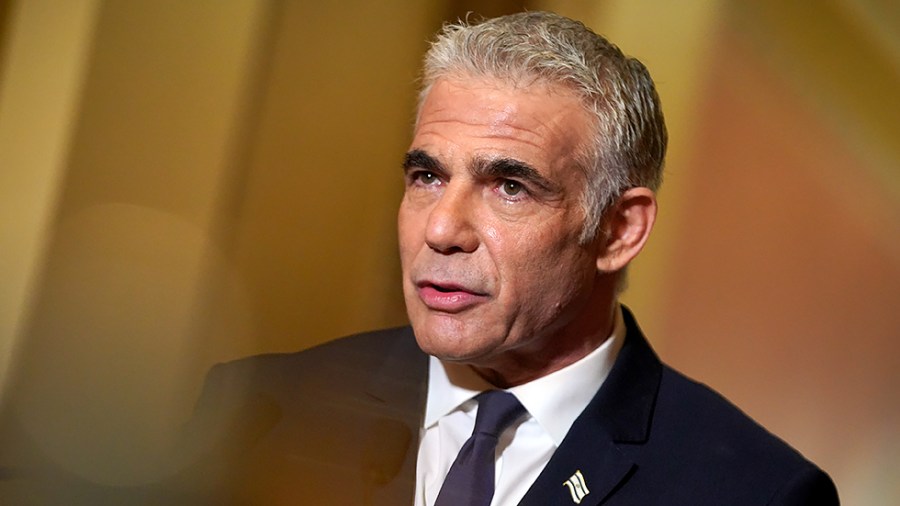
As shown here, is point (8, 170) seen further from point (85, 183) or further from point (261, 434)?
point (261, 434)

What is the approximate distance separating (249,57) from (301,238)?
28 centimetres

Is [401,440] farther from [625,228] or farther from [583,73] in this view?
[583,73]

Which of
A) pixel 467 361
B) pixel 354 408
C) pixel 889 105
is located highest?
pixel 889 105

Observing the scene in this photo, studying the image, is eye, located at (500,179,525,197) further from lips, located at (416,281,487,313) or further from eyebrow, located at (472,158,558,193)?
lips, located at (416,281,487,313)

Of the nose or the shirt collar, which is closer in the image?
the nose

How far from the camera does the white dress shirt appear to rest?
1.31m

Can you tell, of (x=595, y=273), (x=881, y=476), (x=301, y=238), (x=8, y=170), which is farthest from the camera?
(x=881, y=476)

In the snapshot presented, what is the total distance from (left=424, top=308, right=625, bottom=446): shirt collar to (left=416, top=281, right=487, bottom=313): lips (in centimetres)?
17

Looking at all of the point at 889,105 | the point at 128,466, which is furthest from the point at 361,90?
the point at 889,105

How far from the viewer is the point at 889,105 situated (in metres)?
1.88

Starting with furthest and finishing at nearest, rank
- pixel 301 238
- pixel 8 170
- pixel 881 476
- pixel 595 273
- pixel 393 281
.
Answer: pixel 881 476 < pixel 393 281 < pixel 301 238 < pixel 595 273 < pixel 8 170

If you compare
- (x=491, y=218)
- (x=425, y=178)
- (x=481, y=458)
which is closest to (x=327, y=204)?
(x=425, y=178)

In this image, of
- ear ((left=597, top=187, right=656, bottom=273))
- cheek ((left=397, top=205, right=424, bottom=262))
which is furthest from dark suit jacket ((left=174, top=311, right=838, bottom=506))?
cheek ((left=397, top=205, right=424, bottom=262))

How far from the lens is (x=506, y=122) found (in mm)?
1243
